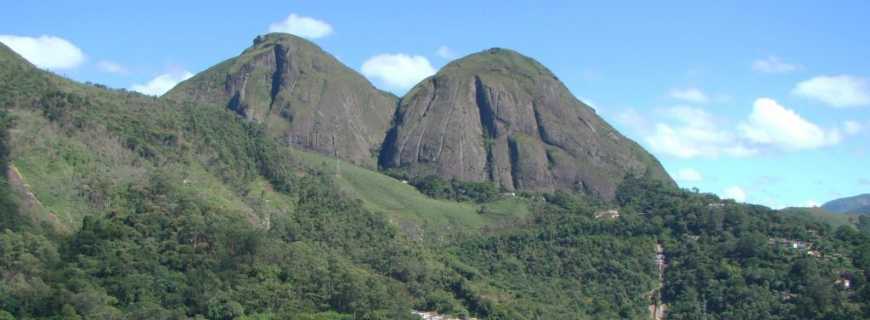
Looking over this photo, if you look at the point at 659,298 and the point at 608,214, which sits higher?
the point at 608,214

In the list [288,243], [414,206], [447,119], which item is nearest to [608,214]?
[414,206]

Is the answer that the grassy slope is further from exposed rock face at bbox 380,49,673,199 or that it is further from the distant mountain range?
the distant mountain range

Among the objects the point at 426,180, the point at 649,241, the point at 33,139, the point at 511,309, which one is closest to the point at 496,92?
the point at 426,180

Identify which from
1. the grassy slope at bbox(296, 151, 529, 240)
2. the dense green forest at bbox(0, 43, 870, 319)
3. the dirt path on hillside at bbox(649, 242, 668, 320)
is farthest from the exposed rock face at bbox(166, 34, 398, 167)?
the dirt path on hillside at bbox(649, 242, 668, 320)

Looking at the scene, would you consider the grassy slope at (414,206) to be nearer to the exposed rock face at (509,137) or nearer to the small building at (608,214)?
the small building at (608,214)

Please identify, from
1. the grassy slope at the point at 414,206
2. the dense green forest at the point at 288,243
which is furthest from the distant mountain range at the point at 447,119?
the dense green forest at the point at 288,243

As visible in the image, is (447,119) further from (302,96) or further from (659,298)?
(659,298)

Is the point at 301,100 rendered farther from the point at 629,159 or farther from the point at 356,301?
the point at 356,301

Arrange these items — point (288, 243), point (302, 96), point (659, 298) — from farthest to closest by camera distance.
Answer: point (302, 96) → point (659, 298) → point (288, 243)
